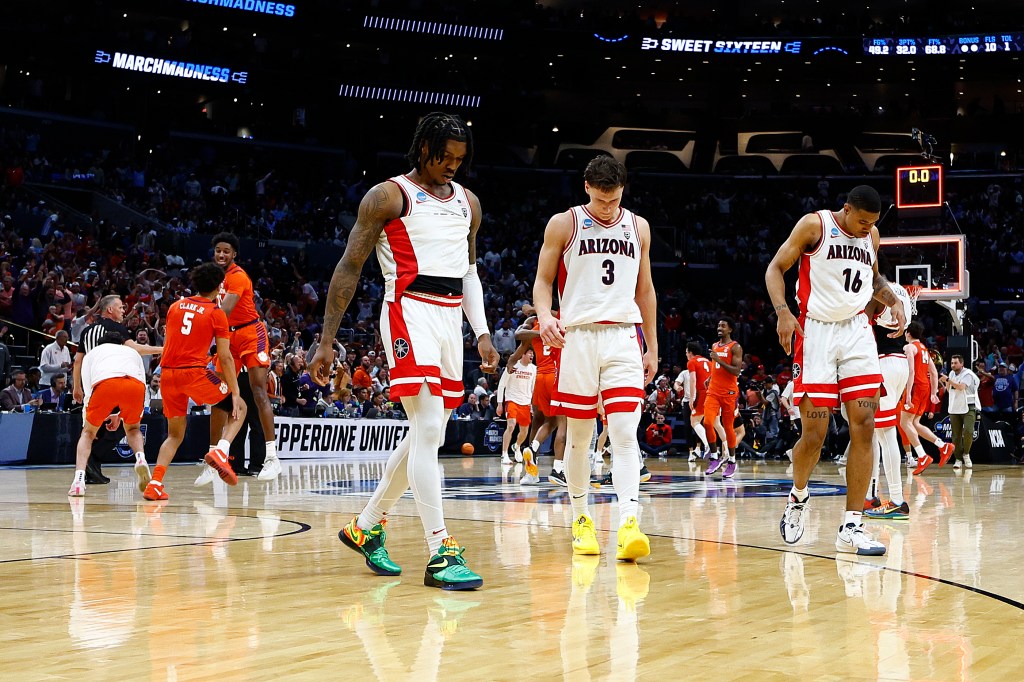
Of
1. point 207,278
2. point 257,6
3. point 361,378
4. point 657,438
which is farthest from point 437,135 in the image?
point 257,6

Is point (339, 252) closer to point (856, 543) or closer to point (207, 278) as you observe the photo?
point (207, 278)

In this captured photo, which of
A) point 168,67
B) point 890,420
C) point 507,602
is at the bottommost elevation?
point 507,602

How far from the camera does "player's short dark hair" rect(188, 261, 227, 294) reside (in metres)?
10.2

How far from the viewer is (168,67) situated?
3409cm

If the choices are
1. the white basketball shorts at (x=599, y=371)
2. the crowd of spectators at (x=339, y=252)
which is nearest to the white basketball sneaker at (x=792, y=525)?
the white basketball shorts at (x=599, y=371)

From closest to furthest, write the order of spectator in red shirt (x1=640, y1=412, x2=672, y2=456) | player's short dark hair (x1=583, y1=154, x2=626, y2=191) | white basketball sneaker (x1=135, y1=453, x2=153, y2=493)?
player's short dark hair (x1=583, y1=154, x2=626, y2=191) < white basketball sneaker (x1=135, y1=453, x2=153, y2=493) < spectator in red shirt (x1=640, y1=412, x2=672, y2=456)

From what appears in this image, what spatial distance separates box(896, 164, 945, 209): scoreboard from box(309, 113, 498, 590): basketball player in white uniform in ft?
73.0

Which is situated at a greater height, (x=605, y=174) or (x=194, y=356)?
(x=605, y=174)

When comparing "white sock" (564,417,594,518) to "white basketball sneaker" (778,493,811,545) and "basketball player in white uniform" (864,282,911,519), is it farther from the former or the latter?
"basketball player in white uniform" (864,282,911,519)

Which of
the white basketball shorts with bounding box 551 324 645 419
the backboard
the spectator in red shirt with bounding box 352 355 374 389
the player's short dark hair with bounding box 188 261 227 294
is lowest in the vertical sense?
the white basketball shorts with bounding box 551 324 645 419

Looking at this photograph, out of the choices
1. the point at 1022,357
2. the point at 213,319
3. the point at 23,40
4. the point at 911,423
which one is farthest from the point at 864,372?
the point at 23,40

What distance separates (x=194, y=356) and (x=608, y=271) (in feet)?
17.5

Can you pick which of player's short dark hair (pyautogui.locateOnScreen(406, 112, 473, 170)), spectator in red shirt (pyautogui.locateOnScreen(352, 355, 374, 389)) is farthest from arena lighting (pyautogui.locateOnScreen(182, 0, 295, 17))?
player's short dark hair (pyautogui.locateOnScreen(406, 112, 473, 170))

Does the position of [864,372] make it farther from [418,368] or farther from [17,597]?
[17,597]
